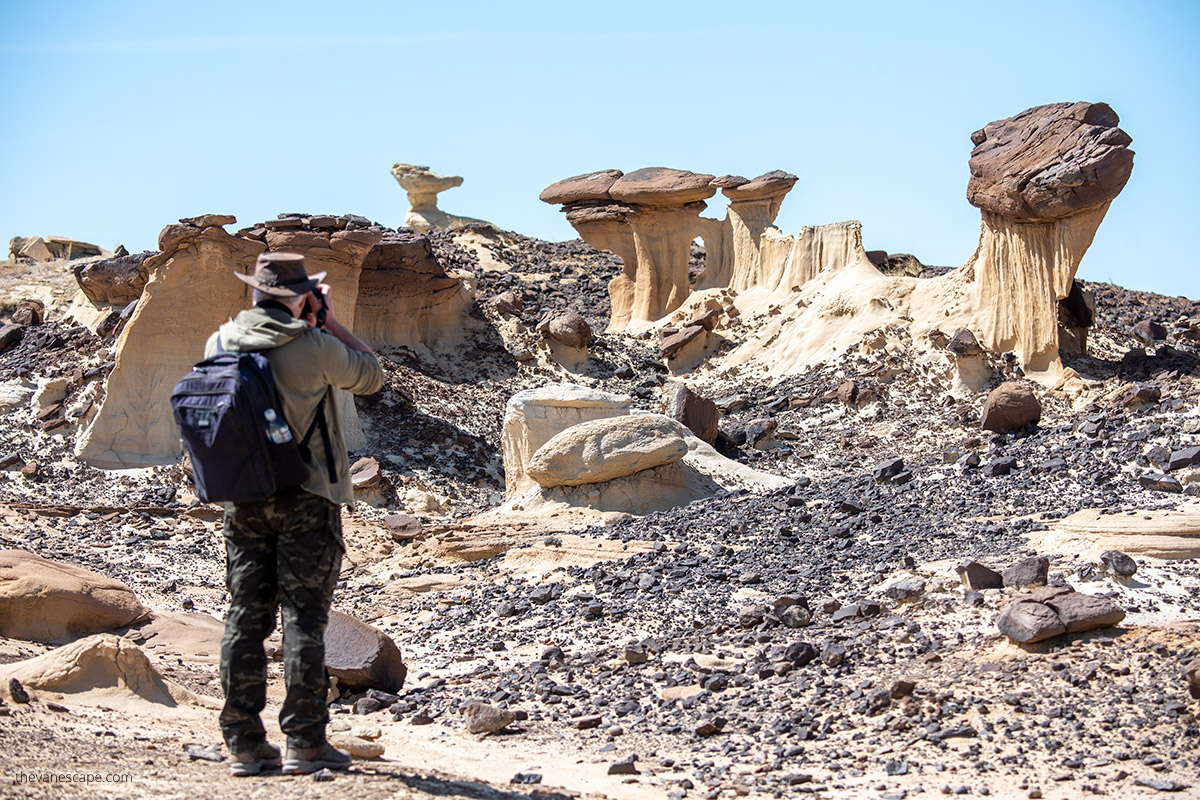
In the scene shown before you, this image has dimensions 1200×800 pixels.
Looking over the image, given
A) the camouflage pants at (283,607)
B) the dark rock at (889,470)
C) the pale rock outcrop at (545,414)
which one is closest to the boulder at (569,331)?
Answer: the pale rock outcrop at (545,414)

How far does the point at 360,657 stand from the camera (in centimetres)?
572

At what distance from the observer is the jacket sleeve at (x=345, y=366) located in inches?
144

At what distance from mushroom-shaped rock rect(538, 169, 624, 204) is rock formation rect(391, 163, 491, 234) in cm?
930

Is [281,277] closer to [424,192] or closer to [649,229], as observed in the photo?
[649,229]

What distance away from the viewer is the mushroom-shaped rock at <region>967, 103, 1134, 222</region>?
43.8 feet

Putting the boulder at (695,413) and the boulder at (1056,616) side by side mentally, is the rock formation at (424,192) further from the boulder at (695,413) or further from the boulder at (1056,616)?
the boulder at (1056,616)

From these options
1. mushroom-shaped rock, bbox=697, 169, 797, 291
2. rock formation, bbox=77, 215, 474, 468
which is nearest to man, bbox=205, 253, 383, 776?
rock formation, bbox=77, 215, 474, 468

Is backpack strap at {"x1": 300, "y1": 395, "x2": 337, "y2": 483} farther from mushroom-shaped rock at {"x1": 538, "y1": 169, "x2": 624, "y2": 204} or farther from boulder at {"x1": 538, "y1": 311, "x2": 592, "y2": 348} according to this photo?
mushroom-shaped rock at {"x1": 538, "y1": 169, "x2": 624, "y2": 204}

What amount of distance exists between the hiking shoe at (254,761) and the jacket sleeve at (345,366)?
1.15m

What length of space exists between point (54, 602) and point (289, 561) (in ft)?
10.5

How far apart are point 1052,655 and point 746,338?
46.6 ft

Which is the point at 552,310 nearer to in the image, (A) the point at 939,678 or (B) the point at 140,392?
(B) the point at 140,392

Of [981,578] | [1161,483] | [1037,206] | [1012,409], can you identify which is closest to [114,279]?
[1012,409]

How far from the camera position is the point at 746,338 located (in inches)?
752
